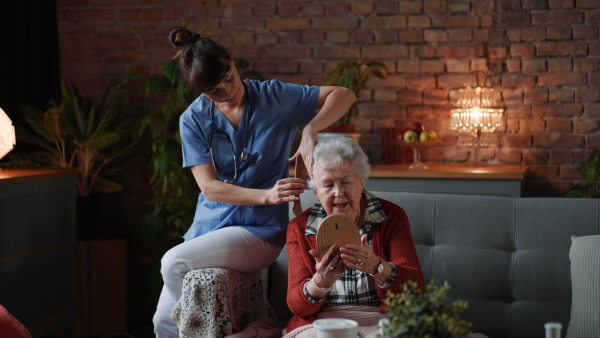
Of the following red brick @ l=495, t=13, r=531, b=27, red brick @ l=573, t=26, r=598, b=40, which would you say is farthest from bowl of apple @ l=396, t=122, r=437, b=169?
red brick @ l=573, t=26, r=598, b=40

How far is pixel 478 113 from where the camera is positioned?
4004 mm

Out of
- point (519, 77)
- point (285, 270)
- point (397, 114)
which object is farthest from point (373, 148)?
point (285, 270)

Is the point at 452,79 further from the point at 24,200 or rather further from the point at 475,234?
the point at 24,200

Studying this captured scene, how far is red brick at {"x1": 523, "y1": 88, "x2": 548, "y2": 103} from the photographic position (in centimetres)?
402

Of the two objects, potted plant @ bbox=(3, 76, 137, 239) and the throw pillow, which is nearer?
the throw pillow

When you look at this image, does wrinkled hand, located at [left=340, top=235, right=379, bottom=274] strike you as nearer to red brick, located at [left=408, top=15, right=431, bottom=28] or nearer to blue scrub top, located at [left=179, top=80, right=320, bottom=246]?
blue scrub top, located at [left=179, top=80, right=320, bottom=246]

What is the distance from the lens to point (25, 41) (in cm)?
423

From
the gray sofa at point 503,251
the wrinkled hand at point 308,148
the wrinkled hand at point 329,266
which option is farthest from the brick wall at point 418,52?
the wrinkled hand at point 329,266

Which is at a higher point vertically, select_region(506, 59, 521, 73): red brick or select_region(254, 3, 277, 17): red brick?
select_region(254, 3, 277, 17): red brick

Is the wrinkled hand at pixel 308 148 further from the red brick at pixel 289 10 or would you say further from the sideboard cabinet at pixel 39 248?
the red brick at pixel 289 10

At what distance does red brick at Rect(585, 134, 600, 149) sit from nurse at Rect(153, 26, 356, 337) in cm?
191

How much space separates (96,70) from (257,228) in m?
2.50

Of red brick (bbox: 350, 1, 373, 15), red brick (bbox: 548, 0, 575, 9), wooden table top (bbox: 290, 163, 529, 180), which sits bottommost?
wooden table top (bbox: 290, 163, 529, 180)

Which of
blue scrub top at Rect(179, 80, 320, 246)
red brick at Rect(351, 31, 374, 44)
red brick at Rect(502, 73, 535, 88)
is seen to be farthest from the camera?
red brick at Rect(351, 31, 374, 44)
